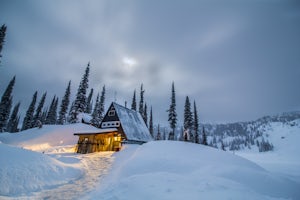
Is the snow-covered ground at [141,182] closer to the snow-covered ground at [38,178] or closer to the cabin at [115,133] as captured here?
the snow-covered ground at [38,178]

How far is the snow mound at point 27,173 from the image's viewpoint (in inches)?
323

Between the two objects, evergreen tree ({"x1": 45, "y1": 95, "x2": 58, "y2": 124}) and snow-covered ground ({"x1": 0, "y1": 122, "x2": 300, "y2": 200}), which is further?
evergreen tree ({"x1": 45, "y1": 95, "x2": 58, "y2": 124})

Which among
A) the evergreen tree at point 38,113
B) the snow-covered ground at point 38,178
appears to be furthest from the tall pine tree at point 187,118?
the evergreen tree at point 38,113

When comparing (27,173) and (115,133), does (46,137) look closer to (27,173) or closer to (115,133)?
(115,133)

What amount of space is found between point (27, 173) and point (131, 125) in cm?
2578

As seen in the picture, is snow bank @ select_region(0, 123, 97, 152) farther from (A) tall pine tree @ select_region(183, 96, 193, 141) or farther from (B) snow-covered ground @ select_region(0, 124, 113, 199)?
(A) tall pine tree @ select_region(183, 96, 193, 141)

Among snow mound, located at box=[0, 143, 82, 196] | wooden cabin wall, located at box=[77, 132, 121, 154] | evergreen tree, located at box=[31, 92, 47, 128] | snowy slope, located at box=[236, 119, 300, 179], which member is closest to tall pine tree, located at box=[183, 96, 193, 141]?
snowy slope, located at box=[236, 119, 300, 179]

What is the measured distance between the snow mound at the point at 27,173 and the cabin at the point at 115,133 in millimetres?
13884

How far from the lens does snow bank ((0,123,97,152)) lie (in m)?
31.7

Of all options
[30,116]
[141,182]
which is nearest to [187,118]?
[141,182]

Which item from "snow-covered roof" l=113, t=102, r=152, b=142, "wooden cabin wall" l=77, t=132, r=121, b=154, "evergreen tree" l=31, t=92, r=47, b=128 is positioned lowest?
"wooden cabin wall" l=77, t=132, r=121, b=154

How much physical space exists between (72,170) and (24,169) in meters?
3.43

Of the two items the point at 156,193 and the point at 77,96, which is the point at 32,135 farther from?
the point at 156,193

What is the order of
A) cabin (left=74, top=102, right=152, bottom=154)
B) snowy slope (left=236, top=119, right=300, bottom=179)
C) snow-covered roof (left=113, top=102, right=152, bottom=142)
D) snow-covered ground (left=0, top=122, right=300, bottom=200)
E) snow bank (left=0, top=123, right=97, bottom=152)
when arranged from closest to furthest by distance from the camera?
snow-covered ground (left=0, top=122, right=300, bottom=200) < cabin (left=74, top=102, right=152, bottom=154) < snowy slope (left=236, top=119, right=300, bottom=179) < snow bank (left=0, top=123, right=97, bottom=152) < snow-covered roof (left=113, top=102, right=152, bottom=142)
